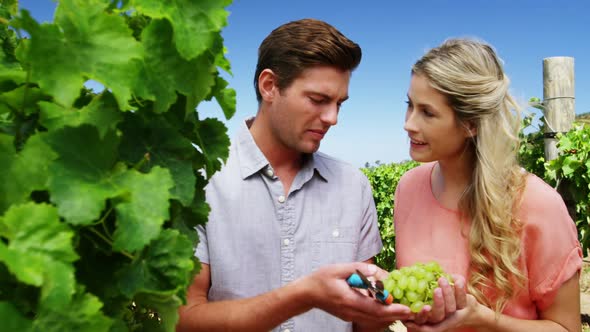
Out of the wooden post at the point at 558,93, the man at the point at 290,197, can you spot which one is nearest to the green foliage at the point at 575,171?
the wooden post at the point at 558,93

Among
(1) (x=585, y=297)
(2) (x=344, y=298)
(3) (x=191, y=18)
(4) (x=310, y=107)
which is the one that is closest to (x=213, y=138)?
(3) (x=191, y=18)

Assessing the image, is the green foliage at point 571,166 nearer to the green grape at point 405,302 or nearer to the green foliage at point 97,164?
the green grape at point 405,302

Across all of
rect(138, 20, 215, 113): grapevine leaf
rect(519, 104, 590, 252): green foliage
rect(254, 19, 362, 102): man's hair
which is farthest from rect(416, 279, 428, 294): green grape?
rect(519, 104, 590, 252): green foliage

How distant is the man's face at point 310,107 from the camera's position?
2719 millimetres

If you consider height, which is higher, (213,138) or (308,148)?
(308,148)

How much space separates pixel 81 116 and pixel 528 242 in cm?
233

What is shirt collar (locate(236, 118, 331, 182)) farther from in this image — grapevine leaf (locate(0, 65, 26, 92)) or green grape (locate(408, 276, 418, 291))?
grapevine leaf (locate(0, 65, 26, 92))

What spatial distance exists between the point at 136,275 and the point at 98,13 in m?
0.47

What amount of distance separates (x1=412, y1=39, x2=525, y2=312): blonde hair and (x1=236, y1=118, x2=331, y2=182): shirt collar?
73 cm

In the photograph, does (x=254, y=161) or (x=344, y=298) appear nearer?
(x=344, y=298)

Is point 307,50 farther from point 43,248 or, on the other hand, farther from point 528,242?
point 43,248

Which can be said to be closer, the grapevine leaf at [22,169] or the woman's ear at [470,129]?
the grapevine leaf at [22,169]

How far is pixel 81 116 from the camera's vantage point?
36.4 inches

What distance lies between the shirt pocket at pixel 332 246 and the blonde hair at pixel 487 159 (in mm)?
619
